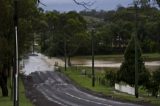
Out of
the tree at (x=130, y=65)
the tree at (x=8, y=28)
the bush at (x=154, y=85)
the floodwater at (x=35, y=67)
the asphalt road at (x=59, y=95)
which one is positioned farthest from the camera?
the floodwater at (x=35, y=67)

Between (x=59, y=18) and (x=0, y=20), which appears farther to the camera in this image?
(x=59, y=18)

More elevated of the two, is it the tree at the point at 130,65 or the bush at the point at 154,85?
the tree at the point at 130,65

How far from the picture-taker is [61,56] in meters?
150

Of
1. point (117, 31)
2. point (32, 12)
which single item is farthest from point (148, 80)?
point (117, 31)

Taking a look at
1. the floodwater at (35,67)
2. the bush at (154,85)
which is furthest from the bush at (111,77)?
the floodwater at (35,67)

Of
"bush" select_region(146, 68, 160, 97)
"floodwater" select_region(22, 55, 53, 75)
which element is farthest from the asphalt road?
"floodwater" select_region(22, 55, 53, 75)

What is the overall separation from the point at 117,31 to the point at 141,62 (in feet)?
342

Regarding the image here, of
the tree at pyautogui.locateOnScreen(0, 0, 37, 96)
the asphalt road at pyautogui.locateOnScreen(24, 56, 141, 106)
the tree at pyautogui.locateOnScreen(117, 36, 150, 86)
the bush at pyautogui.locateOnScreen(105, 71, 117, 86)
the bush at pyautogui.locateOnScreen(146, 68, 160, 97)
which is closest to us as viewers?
the tree at pyautogui.locateOnScreen(0, 0, 37, 96)

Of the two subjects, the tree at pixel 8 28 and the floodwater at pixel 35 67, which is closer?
the tree at pixel 8 28

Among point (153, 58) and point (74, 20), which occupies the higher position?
point (74, 20)

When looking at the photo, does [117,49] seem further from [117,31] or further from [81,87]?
[81,87]

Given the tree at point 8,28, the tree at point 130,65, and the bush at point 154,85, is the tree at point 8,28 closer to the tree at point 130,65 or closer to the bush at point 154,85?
the tree at point 130,65

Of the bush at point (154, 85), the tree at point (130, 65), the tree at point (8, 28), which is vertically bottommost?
the bush at point (154, 85)

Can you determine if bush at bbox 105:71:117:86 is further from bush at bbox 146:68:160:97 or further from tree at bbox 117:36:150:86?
bush at bbox 146:68:160:97
